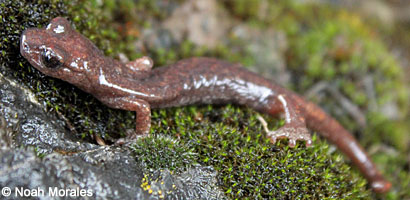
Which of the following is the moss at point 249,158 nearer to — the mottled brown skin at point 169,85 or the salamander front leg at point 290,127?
the salamander front leg at point 290,127

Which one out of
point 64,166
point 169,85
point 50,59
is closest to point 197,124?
point 169,85

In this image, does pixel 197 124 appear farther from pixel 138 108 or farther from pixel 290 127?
pixel 290 127

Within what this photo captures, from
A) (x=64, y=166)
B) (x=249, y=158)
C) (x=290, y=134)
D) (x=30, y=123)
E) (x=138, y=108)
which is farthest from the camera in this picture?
(x=290, y=134)

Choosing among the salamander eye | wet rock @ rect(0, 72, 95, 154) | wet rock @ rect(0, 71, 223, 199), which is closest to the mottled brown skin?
the salamander eye

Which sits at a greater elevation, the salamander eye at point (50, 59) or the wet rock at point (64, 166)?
the salamander eye at point (50, 59)

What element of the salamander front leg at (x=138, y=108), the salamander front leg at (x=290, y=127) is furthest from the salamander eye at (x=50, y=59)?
the salamander front leg at (x=290, y=127)

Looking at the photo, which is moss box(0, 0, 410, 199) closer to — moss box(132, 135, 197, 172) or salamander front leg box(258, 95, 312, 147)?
moss box(132, 135, 197, 172)

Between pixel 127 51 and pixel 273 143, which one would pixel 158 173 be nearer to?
pixel 273 143
